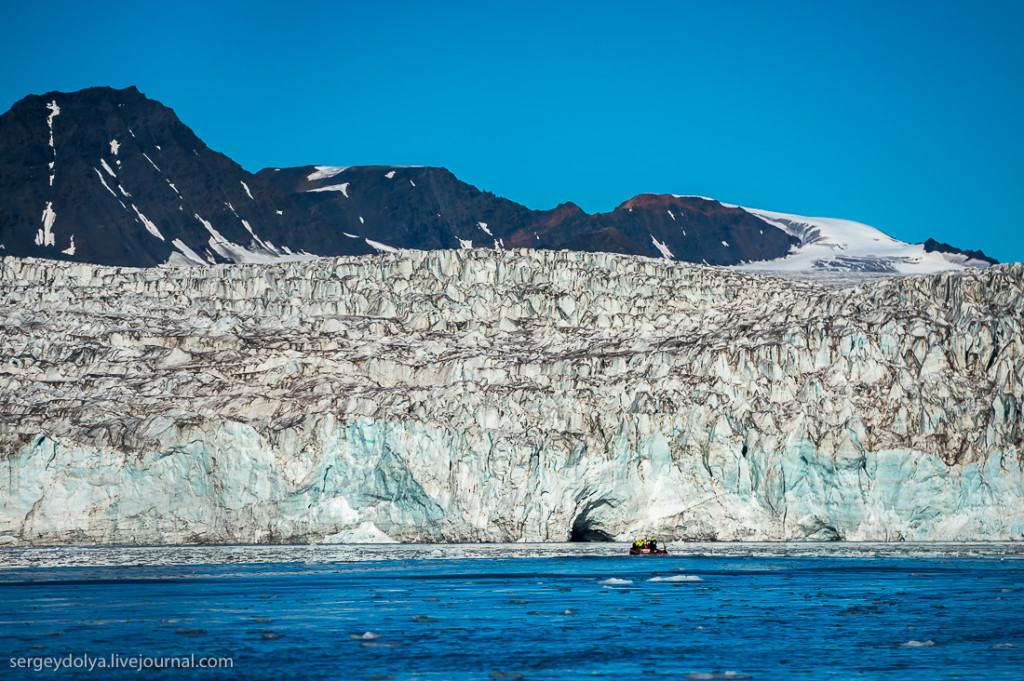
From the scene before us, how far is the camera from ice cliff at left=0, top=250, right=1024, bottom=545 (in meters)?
54.2

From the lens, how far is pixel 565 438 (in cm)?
5500

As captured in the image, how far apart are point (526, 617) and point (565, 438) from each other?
23518 millimetres

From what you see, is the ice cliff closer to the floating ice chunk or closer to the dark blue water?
the floating ice chunk

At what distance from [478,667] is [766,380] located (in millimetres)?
37993

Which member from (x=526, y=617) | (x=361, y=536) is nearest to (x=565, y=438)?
(x=361, y=536)

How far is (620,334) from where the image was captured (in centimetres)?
7275

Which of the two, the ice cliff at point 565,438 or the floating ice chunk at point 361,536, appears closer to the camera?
the ice cliff at point 565,438

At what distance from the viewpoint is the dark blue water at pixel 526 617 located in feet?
80.6

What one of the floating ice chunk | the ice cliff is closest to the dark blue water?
the ice cliff

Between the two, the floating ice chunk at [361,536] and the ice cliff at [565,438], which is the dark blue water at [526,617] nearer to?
the ice cliff at [565,438]

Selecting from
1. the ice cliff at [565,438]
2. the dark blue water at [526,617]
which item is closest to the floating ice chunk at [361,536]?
the ice cliff at [565,438]

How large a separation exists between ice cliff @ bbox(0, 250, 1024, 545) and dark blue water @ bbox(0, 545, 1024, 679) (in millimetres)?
5180

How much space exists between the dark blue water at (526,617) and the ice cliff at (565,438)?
17.0 ft

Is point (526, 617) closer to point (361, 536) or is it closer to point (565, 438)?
point (565, 438)
